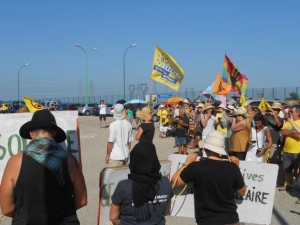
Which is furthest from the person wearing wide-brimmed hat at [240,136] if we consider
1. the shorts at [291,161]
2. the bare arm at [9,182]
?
the bare arm at [9,182]

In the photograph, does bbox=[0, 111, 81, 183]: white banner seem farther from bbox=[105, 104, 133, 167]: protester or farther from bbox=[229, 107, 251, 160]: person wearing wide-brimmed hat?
bbox=[229, 107, 251, 160]: person wearing wide-brimmed hat

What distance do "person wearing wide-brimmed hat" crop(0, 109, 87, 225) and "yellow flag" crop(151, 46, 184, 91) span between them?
10386 millimetres

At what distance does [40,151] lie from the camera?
9.08 feet

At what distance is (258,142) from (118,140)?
284cm

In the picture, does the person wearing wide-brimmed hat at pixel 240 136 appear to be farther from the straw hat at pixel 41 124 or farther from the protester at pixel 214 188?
the straw hat at pixel 41 124

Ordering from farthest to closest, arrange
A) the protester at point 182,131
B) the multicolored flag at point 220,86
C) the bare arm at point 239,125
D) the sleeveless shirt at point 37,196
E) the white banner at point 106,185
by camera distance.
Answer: the multicolored flag at point 220,86 → the protester at point 182,131 → the bare arm at point 239,125 → the white banner at point 106,185 → the sleeveless shirt at point 37,196

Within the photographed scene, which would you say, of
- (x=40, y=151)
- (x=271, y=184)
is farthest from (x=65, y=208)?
(x=271, y=184)

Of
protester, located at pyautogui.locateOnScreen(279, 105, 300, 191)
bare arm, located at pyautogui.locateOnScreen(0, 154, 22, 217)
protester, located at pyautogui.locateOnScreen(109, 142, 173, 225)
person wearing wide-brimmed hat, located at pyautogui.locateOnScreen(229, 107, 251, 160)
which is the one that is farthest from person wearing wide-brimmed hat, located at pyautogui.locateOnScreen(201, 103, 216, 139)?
bare arm, located at pyautogui.locateOnScreen(0, 154, 22, 217)

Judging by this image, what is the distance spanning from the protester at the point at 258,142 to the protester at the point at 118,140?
255 cm

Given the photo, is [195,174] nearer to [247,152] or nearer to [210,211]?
[210,211]

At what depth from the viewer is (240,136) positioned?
779 cm

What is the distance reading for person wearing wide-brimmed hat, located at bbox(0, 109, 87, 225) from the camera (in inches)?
107

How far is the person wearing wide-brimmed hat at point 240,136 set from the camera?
7758 mm

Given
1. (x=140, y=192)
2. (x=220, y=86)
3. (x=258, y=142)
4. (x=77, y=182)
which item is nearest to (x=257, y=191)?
(x=140, y=192)
